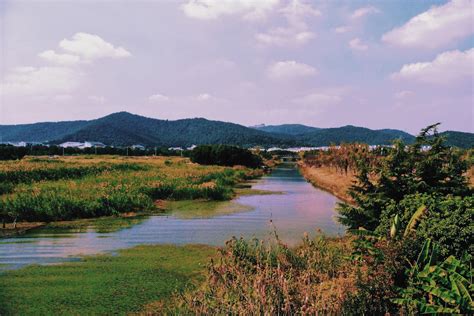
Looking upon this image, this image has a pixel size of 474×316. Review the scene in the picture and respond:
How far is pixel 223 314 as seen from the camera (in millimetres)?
5777

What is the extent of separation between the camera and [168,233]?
54.7 feet

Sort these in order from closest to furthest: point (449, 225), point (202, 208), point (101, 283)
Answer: point (449, 225) → point (101, 283) → point (202, 208)

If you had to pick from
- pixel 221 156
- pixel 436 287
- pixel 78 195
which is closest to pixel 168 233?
pixel 78 195

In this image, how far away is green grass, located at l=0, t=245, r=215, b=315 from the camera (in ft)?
26.9

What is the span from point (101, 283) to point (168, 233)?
7.01m

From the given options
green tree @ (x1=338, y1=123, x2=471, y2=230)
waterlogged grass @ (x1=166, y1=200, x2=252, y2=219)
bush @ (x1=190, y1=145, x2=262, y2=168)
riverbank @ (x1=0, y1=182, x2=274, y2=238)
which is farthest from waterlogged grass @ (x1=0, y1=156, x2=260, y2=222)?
bush @ (x1=190, y1=145, x2=262, y2=168)

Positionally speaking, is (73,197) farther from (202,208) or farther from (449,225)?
(449,225)

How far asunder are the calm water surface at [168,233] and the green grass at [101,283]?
1.28 metres

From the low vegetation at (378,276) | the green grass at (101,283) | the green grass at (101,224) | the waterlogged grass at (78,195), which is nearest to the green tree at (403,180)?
the low vegetation at (378,276)

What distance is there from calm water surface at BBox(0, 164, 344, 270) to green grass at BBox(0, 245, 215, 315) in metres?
1.28

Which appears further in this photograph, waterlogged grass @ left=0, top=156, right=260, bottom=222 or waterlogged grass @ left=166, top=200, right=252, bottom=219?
waterlogged grass @ left=166, top=200, right=252, bottom=219

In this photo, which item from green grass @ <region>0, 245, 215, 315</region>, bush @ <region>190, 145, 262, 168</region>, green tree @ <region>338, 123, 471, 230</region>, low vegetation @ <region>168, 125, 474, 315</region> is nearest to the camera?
low vegetation @ <region>168, 125, 474, 315</region>

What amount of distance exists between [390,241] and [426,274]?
837 millimetres

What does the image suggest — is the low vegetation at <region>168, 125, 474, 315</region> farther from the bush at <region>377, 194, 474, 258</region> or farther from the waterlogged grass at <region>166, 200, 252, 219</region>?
the waterlogged grass at <region>166, 200, 252, 219</region>
